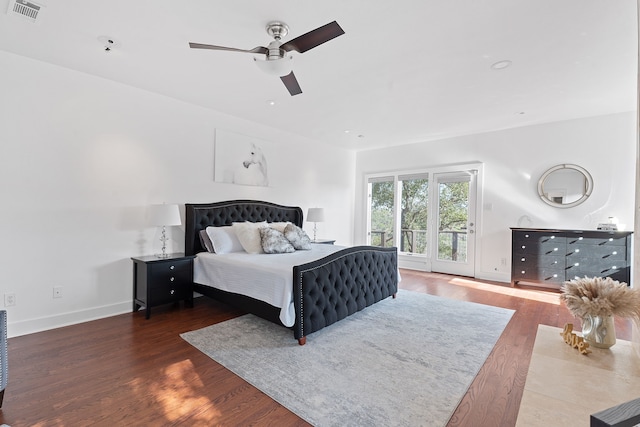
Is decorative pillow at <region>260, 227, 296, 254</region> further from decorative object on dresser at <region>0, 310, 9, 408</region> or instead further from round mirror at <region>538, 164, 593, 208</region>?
round mirror at <region>538, 164, 593, 208</region>

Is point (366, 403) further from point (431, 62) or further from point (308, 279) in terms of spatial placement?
point (431, 62)

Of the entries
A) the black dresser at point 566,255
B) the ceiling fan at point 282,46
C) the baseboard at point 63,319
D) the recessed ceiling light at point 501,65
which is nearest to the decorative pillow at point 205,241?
the baseboard at point 63,319

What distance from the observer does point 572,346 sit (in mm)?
1135

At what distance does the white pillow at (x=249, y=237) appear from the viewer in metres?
3.86

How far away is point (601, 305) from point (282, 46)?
229 centimetres

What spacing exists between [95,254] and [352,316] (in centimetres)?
298

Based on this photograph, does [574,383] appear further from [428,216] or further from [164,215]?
[428,216]

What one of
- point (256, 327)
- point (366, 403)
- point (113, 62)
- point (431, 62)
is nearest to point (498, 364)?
point (366, 403)

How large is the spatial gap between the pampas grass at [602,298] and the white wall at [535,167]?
4.49m

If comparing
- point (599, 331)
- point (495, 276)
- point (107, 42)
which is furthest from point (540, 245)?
point (107, 42)

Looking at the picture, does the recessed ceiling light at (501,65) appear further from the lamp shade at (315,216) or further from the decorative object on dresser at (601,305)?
the lamp shade at (315,216)

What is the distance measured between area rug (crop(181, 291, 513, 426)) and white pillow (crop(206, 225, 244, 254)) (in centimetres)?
96

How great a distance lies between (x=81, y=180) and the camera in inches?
127

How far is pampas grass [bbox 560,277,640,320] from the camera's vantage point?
3.43ft
